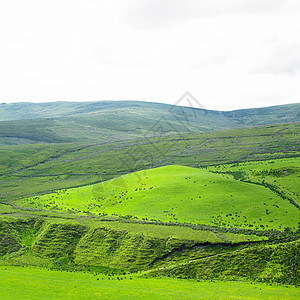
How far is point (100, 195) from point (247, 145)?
8566 cm

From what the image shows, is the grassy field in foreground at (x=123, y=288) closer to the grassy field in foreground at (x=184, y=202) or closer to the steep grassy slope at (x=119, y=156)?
the grassy field in foreground at (x=184, y=202)

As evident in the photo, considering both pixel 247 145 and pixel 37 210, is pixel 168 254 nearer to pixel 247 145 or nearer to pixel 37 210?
pixel 37 210

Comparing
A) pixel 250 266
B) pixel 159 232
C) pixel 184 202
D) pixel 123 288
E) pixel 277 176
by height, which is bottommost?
pixel 250 266

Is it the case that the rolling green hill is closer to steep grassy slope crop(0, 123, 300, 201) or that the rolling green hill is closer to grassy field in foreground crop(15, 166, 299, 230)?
grassy field in foreground crop(15, 166, 299, 230)

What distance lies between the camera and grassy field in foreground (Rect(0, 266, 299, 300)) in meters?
30.3

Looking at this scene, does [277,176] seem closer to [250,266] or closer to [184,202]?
[184,202]

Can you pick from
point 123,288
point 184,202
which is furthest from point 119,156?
point 123,288

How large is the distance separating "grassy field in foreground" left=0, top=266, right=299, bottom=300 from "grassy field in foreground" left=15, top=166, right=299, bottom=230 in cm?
1700

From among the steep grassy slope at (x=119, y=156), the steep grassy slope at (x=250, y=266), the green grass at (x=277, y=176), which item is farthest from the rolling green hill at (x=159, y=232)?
the steep grassy slope at (x=119, y=156)

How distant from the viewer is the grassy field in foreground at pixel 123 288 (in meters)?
30.3

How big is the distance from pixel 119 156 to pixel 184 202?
86352 mm

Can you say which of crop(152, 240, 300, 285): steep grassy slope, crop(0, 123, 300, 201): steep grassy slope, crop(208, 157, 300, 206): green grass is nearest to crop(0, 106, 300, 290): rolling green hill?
crop(152, 240, 300, 285): steep grassy slope

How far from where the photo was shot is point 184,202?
59.8 meters

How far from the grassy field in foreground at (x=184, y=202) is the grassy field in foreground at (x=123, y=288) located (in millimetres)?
17005
